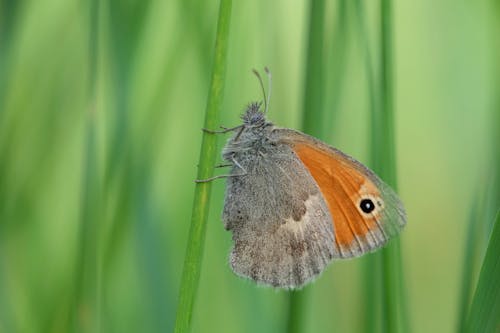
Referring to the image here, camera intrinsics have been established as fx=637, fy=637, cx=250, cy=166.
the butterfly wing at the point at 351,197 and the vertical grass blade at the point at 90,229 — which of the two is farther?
the butterfly wing at the point at 351,197

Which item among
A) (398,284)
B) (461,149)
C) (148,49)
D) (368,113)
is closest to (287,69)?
(368,113)

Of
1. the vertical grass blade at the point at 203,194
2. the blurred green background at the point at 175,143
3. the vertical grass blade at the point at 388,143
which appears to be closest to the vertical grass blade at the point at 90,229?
the blurred green background at the point at 175,143

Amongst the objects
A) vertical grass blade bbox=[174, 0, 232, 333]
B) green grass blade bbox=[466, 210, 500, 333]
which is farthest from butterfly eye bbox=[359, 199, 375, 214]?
vertical grass blade bbox=[174, 0, 232, 333]

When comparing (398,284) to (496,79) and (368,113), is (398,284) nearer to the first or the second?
(368,113)

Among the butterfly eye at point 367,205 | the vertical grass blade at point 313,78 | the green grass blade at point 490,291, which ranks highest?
the vertical grass blade at point 313,78

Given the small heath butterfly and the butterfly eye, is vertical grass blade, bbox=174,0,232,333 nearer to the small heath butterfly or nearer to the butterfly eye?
the small heath butterfly

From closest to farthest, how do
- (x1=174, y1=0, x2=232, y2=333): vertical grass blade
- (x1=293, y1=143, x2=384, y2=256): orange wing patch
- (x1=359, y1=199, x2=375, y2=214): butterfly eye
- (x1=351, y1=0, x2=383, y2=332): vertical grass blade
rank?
(x1=174, y1=0, x2=232, y2=333): vertical grass blade → (x1=351, y1=0, x2=383, y2=332): vertical grass blade → (x1=293, y1=143, x2=384, y2=256): orange wing patch → (x1=359, y1=199, x2=375, y2=214): butterfly eye

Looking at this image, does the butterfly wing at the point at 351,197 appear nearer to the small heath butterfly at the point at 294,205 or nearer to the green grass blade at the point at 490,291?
the small heath butterfly at the point at 294,205
